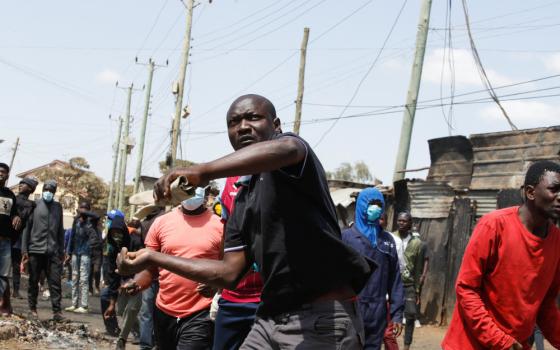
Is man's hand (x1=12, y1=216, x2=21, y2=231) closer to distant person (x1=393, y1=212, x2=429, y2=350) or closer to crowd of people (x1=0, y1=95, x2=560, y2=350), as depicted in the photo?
crowd of people (x1=0, y1=95, x2=560, y2=350)

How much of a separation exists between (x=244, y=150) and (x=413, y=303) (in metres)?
9.53

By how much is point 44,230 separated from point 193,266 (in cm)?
912

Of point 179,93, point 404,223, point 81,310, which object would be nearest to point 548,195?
point 404,223

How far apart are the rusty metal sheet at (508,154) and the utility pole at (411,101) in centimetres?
223

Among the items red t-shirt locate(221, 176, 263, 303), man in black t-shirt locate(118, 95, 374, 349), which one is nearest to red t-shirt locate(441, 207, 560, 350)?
man in black t-shirt locate(118, 95, 374, 349)

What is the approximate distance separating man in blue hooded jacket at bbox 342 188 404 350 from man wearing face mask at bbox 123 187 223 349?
4.15 ft

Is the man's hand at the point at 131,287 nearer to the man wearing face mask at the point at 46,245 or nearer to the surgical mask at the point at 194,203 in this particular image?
the surgical mask at the point at 194,203

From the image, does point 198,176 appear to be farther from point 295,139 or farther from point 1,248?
point 1,248

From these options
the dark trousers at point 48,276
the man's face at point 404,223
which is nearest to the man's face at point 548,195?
the man's face at point 404,223

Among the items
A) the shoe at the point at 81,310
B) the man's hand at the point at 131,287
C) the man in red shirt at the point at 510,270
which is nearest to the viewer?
the man in red shirt at the point at 510,270

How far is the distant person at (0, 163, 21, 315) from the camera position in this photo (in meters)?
10.6

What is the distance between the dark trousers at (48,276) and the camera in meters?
12.2

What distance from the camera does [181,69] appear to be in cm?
2780

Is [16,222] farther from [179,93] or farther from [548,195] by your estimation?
[179,93]
